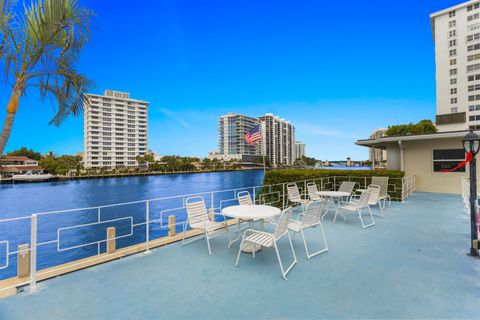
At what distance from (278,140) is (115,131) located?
215 ft

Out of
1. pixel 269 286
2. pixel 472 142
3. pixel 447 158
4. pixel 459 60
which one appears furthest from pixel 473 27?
pixel 269 286

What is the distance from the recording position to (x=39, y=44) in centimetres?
169

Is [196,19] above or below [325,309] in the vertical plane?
above

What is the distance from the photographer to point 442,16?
4112 cm

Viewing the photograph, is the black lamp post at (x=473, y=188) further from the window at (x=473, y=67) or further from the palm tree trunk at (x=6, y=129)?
the window at (x=473, y=67)

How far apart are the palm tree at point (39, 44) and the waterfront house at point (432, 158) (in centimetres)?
1113

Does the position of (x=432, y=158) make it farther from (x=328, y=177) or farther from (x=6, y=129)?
(x=6, y=129)

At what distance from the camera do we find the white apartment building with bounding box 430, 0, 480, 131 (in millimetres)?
37406

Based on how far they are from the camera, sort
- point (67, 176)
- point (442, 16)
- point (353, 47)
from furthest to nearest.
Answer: point (67, 176) < point (442, 16) < point (353, 47)

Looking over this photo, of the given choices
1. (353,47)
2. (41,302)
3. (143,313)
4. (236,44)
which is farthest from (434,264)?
(236,44)

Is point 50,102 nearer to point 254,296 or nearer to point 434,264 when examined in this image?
point 254,296

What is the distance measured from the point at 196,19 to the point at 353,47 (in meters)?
14.7

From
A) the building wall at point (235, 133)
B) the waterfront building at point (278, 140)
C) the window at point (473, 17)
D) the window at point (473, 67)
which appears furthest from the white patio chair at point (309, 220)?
the building wall at point (235, 133)

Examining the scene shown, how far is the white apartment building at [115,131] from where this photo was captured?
7712 centimetres
